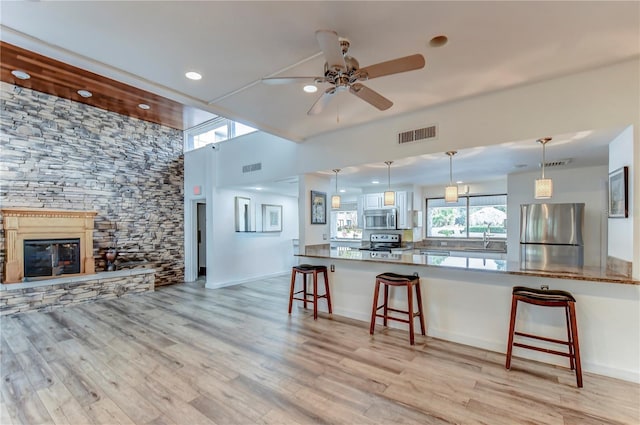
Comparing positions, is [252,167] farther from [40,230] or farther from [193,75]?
[40,230]

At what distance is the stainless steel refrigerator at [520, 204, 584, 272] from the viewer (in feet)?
13.1

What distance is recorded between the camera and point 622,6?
1.87m

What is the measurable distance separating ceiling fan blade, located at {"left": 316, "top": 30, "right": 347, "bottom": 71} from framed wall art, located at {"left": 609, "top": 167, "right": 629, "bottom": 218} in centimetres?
267

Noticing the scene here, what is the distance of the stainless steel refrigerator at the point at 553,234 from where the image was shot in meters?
3.99

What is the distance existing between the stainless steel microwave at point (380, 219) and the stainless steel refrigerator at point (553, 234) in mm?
2537

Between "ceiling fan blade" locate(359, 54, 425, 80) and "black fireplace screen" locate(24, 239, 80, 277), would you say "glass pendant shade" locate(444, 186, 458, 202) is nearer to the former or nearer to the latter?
"ceiling fan blade" locate(359, 54, 425, 80)

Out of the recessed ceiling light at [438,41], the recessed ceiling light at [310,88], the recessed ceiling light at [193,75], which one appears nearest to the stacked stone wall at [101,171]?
the recessed ceiling light at [193,75]

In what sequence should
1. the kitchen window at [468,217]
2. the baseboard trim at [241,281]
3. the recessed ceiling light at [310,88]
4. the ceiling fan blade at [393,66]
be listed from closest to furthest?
the ceiling fan blade at [393,66], the recessed ceiling light at [310,88], the kitchen window at [468,217], the baseboard trim at [241,281]

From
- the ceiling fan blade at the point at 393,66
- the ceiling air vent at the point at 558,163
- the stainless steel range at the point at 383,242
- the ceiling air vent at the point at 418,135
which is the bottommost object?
the stainless steel range at the point at 383,242

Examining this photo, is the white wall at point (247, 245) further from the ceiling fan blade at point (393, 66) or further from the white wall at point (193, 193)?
the ceiling fan blade at point (393, 66)

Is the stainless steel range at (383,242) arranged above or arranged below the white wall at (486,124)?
below

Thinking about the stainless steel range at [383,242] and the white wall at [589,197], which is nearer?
the white wall at [589,197]

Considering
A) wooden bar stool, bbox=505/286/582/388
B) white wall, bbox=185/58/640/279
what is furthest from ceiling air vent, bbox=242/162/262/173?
wooden bar stool, bbox=505/286/582/388

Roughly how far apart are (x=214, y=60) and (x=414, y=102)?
7.06 ft
